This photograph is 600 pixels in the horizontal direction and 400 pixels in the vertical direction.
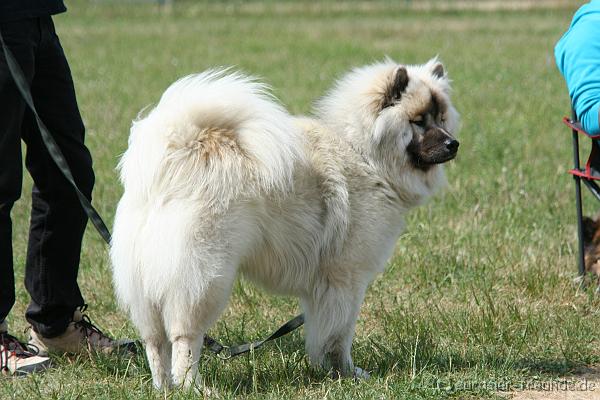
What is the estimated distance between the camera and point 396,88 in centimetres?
381

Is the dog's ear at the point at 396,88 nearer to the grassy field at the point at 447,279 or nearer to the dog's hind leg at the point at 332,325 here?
the dog's hind leg at the point at 332,325

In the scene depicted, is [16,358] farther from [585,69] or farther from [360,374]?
[585,69]

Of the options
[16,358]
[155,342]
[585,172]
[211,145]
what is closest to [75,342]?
[16,358]

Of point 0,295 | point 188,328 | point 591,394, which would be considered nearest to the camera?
point 188,328

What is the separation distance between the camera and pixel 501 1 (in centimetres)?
2459

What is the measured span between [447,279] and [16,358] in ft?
8.60

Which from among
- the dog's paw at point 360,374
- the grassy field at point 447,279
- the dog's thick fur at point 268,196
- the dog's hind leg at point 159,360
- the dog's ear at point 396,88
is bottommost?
the grassy field at point 447,279

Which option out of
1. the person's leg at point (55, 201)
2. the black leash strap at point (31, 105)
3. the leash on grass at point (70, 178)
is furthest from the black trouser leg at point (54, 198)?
the black leash strap at point (31, 105)

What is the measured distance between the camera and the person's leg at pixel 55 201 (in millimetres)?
3916

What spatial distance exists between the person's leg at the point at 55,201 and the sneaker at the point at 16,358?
5.4 inches

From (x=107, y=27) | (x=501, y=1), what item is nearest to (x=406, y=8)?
(x=501, y=1)

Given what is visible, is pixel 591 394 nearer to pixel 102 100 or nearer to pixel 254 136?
pixel 254 136

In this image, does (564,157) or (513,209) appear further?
(564,157)

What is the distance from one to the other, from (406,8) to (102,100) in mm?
14620
